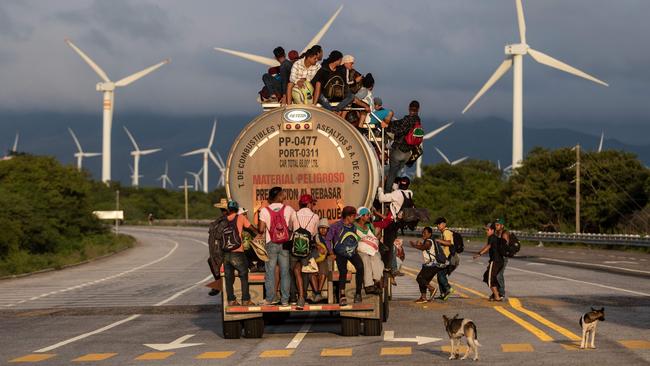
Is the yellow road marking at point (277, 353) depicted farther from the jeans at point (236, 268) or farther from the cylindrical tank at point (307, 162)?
the cylindrical tank at point (307, 162)

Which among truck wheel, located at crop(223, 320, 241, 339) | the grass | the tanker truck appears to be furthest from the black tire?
the grass

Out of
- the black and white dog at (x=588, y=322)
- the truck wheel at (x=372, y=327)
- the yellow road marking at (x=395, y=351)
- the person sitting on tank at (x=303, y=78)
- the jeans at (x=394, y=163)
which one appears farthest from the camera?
the jeans at (x=394, y=163)

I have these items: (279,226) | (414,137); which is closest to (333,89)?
(414,137)

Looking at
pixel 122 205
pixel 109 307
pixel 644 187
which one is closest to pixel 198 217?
pixel 122 205

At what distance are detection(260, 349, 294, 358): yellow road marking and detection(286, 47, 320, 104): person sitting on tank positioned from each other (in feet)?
14.0

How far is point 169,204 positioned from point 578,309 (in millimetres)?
174925

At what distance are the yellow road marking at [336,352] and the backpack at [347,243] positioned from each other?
162 centimetres

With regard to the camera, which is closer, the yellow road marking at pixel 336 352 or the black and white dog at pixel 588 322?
the black and white dog at pixel 588 322

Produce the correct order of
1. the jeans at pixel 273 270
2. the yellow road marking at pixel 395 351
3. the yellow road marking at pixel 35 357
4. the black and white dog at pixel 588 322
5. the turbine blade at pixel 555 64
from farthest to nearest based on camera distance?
the turbine blade at pixel 555 64
the jeans at pixel 273 270
the yellow road marking at pixel 35 357
the yellow road marking at pixel 395 351
the black and white dog at pixel 588 322

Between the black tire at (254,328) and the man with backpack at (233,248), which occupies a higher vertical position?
the man with backpack at (233,248)

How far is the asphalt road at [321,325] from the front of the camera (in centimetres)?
1566

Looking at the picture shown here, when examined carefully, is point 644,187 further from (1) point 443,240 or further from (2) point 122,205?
(2) point 122,205

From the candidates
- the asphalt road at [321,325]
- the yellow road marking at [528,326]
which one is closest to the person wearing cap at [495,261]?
the asphalt road at [321,325]

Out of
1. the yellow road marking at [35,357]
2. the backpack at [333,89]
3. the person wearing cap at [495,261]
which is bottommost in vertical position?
the yellow road marking at [35,357]
